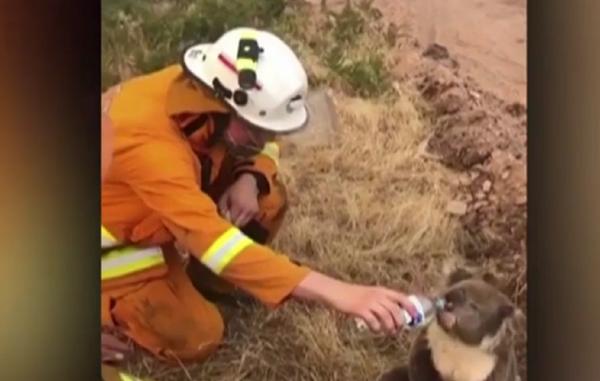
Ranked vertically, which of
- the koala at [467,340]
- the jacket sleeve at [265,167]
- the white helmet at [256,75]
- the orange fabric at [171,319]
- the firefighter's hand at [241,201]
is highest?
the white helmet at [256,75]

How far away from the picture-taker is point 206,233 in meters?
0.64

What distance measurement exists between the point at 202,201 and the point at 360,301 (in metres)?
0.14

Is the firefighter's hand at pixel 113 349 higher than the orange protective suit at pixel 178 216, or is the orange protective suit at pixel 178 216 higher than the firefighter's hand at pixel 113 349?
the orange protective suit at pixel 178 216

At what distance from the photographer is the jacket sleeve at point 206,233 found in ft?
2.08

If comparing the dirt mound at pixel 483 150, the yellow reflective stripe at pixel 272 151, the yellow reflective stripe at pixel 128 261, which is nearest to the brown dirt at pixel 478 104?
the dirt mound at pixel 483 150

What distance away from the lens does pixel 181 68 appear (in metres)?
0.65

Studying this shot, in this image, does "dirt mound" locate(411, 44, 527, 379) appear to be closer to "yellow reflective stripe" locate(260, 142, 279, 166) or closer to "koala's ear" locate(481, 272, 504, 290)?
"koala's ear" locate(481, 272, 504, 290)

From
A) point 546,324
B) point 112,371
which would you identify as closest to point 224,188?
point 112,371

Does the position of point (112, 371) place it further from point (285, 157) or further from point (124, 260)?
point (285, 157)

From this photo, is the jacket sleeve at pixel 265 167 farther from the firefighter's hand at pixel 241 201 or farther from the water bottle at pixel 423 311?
the water bottle at pixel 423 311

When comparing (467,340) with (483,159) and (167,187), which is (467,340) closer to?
(483,159)

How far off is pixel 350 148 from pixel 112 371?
240 mm

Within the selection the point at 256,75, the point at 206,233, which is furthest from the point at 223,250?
the point at 256,75

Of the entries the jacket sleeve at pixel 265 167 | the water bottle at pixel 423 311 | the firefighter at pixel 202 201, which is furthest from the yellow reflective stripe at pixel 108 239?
the water bottle at pixel 423 311
